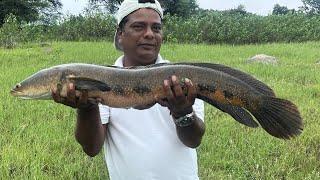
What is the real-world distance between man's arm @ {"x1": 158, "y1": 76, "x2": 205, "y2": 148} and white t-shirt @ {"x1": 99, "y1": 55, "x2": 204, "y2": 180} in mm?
90

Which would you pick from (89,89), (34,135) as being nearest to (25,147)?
(34,135)

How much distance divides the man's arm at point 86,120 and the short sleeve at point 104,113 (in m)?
0.03

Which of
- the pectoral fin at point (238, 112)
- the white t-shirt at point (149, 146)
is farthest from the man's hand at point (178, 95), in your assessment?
the white t-shirt at point (149, 146)

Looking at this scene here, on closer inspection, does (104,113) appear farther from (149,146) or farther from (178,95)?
(178,95)

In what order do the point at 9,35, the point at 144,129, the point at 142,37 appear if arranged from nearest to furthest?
the point at 144,129, the point at 142,37, the point at 9,35

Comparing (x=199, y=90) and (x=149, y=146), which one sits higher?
(x=199, y=90)

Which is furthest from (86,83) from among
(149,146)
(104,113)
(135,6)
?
(135,6)

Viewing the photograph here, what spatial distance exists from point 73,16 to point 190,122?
19.3 m

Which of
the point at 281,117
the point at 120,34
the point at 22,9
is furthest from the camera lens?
the point at 22,9

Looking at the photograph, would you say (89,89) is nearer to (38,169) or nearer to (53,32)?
(38,169)

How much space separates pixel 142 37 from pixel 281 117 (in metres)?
0.83

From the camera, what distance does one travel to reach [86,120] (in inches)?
105

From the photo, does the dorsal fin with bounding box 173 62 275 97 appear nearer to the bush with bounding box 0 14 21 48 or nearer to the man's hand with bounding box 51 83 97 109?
the man's hand with bounding box 51 83 97 109

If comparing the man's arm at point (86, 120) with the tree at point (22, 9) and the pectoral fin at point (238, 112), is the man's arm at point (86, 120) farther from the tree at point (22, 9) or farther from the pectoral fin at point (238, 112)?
the tree at point (22, 9)
